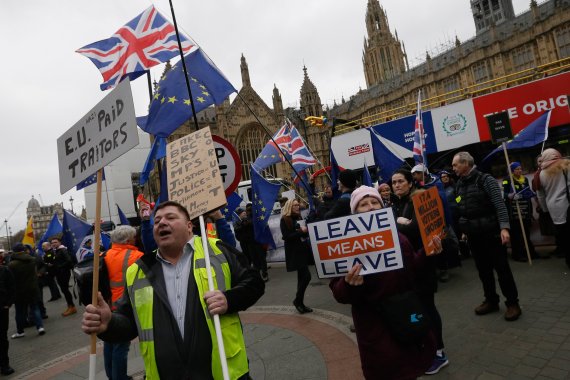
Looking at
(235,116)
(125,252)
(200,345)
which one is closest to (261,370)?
(125,252)

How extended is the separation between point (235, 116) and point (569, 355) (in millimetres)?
44928

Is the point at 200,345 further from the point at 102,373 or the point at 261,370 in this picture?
the point at 102,373

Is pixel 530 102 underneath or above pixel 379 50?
underneath

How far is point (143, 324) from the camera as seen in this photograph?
183 centimetres

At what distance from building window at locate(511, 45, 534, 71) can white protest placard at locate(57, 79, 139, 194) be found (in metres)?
53.7

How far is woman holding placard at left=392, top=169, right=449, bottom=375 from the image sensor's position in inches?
112

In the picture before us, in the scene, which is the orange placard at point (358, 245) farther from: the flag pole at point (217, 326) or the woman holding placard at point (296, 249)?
the woman holding placard at point (296, 249)

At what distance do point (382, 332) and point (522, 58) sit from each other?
54.6 m

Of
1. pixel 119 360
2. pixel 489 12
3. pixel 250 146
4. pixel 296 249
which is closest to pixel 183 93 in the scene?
pixel 296 249

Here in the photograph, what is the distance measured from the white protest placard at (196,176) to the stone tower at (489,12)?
7065cm

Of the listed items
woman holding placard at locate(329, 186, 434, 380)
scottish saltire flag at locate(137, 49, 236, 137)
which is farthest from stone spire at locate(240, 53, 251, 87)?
woman holding placard at locate(329, 186, 434, 380)

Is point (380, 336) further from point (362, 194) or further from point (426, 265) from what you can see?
point (362, 194)

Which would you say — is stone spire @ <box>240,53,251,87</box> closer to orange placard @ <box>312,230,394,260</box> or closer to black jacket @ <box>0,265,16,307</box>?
black jacket @ <box>0,265,16,307</box>

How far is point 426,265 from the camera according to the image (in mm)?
2324
